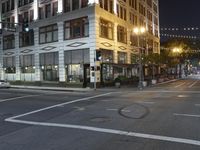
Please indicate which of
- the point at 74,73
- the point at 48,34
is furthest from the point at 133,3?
the point at 74,73

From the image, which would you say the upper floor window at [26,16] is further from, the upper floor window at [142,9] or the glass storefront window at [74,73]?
the upper floor window at [142,9]

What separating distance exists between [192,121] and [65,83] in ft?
105

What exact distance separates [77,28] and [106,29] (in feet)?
13.7

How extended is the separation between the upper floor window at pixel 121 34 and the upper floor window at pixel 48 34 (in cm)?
949

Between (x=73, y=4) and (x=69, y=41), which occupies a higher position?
(x=73, y=4)

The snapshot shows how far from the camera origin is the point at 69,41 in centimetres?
4575

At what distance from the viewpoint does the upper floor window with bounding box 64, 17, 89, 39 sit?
4400 cm

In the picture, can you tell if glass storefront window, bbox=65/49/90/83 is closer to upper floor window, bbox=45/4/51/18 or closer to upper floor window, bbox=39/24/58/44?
upper floor window, bbox=39/24/58/44

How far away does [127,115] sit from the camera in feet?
51.3

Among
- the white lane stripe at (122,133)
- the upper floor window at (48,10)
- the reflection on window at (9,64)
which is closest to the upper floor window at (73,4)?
the upper floor window at (48,10)

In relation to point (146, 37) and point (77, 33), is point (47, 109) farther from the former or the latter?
point (146, 37)

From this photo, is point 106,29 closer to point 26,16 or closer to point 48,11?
point 48,11

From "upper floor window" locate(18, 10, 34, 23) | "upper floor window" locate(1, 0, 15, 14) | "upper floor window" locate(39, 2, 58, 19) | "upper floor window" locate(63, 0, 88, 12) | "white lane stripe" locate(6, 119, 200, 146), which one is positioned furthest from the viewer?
"upper floor window" locate(1, 0, 15, 14)

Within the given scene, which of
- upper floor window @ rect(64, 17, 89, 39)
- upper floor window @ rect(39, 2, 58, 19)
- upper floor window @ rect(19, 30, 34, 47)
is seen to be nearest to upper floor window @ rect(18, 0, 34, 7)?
upper floor window @ rect(39, 2, 58, 19)
